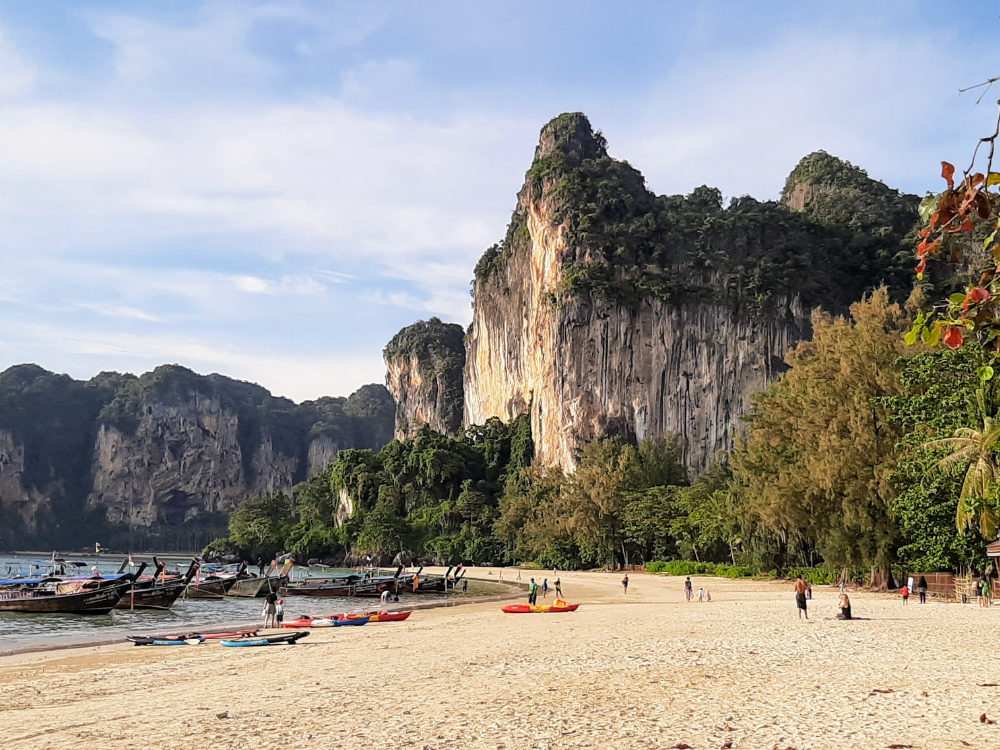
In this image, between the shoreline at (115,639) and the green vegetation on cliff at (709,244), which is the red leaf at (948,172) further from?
the green vegetation on cliff at (709,244)

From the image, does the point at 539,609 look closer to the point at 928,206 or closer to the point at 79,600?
the point at 79,600

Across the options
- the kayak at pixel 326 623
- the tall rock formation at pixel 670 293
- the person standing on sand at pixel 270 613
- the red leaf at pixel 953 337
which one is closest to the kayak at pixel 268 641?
the person standing on sand at pixel 270 613

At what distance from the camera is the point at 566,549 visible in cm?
7012

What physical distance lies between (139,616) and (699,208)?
76172mm

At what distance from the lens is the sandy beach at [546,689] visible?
362 inches

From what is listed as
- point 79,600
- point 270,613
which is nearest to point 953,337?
point 270,613

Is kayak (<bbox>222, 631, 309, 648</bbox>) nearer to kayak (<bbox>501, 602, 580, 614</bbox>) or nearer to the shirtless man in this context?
kayak (<bbox>501, 602, 580, 614</bbox>)

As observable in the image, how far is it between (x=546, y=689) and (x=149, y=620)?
85.3ft

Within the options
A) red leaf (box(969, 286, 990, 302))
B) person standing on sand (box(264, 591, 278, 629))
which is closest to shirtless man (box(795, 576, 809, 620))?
person standing on sand (box(264, 591, 278, 629))

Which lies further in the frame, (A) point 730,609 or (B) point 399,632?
(A) point 730,609

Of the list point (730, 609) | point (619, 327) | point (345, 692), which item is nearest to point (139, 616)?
point (730, 609)

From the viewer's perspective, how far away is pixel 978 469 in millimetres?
23406

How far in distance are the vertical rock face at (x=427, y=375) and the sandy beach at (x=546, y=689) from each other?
122 meters

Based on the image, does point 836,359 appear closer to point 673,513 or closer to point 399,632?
point 399,632
